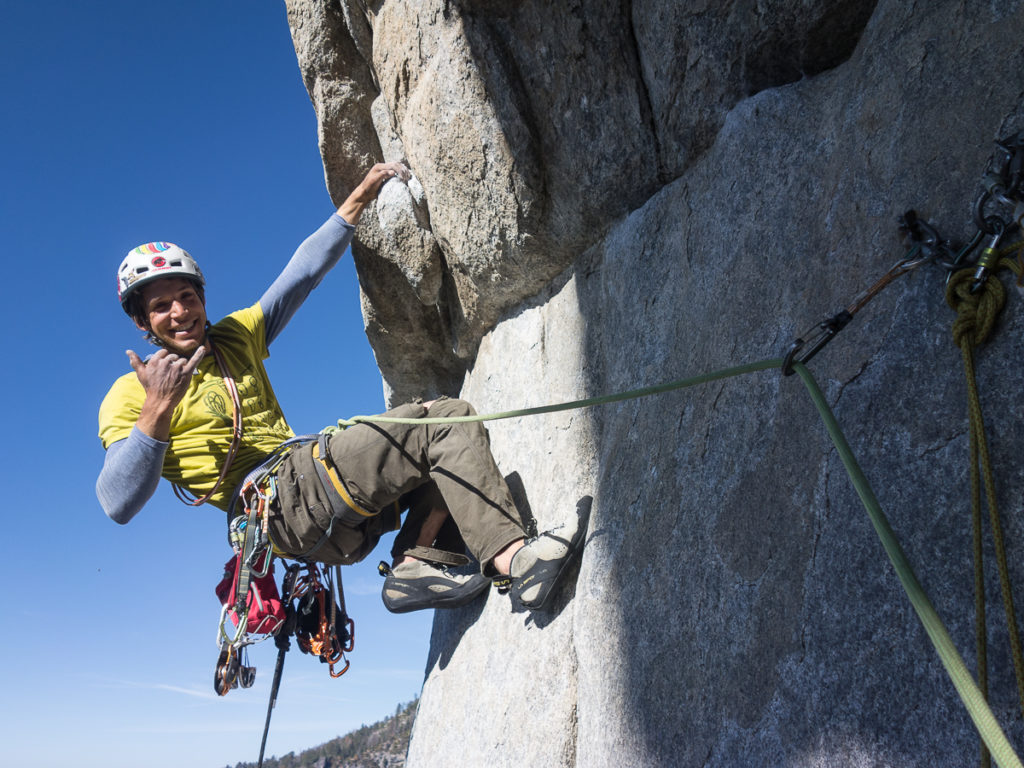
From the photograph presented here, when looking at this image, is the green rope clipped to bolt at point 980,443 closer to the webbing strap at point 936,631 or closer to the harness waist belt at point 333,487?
the webbing strap at point 936,631

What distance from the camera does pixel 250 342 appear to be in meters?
3.93

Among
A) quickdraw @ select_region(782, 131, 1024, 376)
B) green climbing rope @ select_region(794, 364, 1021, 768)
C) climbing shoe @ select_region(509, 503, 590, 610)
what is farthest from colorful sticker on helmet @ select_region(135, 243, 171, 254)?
green climbing rope @ select_region(794, 364, 1021, 768)

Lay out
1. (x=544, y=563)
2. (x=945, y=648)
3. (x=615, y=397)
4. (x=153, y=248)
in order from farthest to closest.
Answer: (x=153, y=248), (x=544, y=563), (x=615, y=397), (x=945, y=648)

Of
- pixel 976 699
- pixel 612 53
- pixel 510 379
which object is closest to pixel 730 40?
pixel 612 53

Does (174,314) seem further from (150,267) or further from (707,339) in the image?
(707,339)

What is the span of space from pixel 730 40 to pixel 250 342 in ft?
8.34

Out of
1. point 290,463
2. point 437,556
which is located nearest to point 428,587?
point 437,556

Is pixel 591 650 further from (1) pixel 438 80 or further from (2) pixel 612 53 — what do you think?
(1) pixel 438 80

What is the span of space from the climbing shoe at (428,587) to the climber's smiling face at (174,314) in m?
1.41

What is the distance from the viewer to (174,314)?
3664mm

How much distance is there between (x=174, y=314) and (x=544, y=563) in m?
2.07

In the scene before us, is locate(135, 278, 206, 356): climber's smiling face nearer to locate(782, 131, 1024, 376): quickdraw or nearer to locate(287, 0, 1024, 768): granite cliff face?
locate(287, 0, 1024, 768): granite cliff face

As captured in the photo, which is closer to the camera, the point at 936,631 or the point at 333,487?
the point at 936,631

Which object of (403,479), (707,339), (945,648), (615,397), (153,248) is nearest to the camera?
(945,648)
